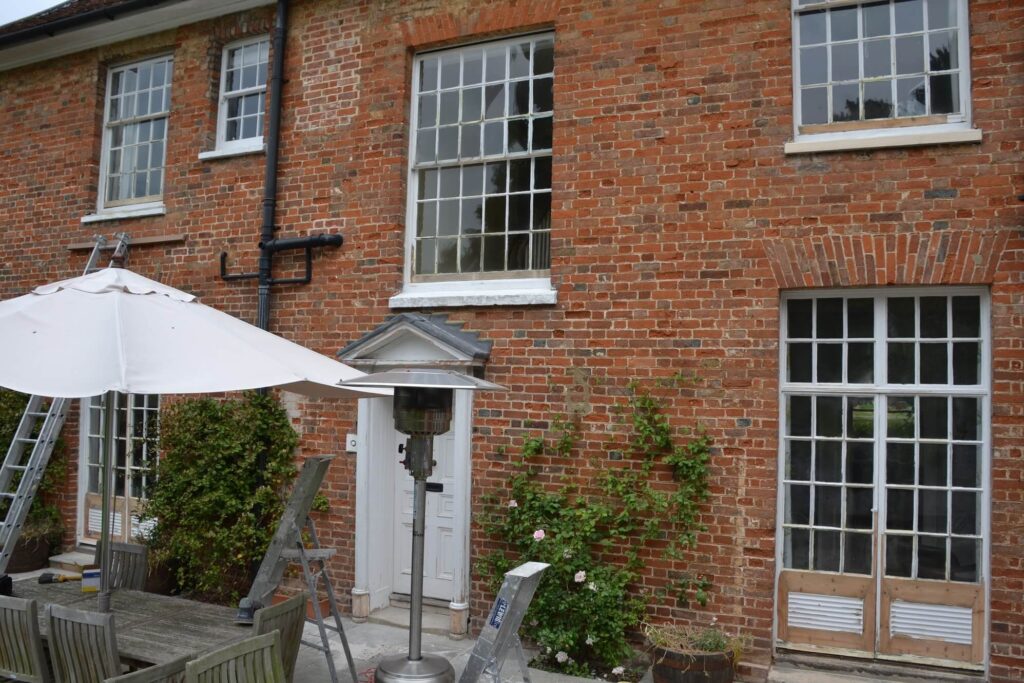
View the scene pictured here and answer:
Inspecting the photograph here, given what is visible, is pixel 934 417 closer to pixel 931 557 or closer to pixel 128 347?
pixel 931 557

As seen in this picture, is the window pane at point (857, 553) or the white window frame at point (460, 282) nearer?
the window pane at point (857, 553)

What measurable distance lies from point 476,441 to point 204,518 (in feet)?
9.42

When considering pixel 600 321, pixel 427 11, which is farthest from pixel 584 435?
pixel 427 11

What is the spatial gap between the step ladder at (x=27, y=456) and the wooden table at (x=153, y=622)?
5.69 feet

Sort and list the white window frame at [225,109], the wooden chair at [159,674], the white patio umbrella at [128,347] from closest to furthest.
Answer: the wooden chair at [159,674] < the white patio umbrella at [128,347] < the white window frame at [225,109]

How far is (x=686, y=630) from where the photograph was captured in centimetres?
609

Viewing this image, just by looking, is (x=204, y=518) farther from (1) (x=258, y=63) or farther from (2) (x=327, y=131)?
(1) (x=258, y=63)

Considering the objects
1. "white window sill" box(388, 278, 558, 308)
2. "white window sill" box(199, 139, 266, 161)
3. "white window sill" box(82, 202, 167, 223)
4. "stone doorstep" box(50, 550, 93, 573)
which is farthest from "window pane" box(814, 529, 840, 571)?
"stone doorstep" box(50, 550, 93, 573)

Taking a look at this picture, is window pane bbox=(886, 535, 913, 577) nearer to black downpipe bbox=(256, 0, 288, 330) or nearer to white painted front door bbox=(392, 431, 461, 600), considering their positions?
white painted front door bbox=(392, 431, 461, 600)

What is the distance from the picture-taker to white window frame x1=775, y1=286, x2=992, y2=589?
5805 mm

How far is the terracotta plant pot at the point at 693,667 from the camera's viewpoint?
5.63 meters

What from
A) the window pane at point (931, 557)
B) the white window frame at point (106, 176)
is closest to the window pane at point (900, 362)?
the window pane at point (931, 557)

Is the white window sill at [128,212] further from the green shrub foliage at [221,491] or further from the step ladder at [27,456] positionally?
the green shrub foliage at [221,491]

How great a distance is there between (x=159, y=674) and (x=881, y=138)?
587cm
